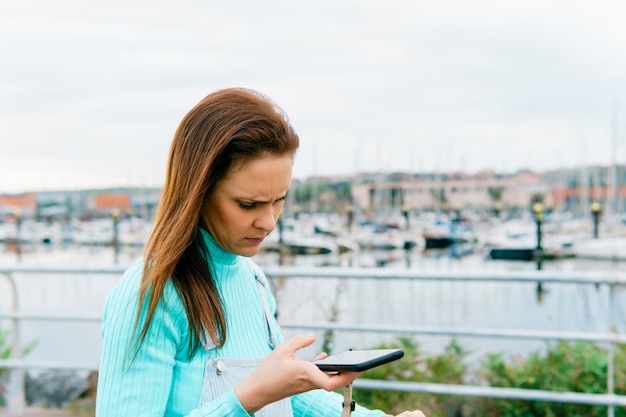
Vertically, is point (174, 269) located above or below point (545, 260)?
above

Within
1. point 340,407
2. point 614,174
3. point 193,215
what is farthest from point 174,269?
point 614,174

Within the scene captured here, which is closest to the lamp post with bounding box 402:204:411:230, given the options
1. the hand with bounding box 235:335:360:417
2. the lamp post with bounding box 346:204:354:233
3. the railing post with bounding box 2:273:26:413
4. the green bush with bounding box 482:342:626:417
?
the lamp post with bounding box 346:204:354:233

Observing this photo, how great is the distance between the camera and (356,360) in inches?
37.0

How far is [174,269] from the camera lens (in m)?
1.01

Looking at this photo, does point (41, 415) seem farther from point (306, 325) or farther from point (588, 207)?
point (588, 207)

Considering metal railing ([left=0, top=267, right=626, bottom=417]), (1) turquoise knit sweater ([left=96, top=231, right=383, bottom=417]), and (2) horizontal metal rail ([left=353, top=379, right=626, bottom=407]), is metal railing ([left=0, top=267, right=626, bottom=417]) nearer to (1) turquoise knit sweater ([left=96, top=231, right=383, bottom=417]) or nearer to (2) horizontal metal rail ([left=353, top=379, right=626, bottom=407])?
(2) horizontal metal rail ([left=353, top=379, right=626, bottom=407])

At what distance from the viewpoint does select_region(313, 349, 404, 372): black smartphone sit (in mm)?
915

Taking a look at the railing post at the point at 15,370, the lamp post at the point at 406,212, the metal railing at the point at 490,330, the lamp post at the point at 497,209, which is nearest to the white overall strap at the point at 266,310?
the metal railing at the point at 490,330

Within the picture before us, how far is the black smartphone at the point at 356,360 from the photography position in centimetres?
91

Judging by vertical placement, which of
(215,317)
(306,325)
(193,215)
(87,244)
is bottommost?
(87,244)

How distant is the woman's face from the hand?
213 millimetres

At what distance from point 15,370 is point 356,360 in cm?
337

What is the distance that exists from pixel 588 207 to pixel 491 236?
925 centimetres

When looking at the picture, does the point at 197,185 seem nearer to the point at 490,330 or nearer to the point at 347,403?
the point at 347,403
